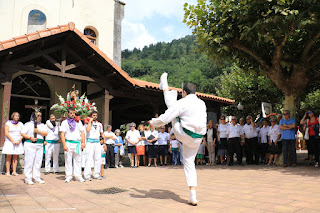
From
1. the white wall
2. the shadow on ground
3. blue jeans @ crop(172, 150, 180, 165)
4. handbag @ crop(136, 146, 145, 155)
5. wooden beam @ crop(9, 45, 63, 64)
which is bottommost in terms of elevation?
the shadow on ground

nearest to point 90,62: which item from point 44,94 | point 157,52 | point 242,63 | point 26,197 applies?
point 44,94

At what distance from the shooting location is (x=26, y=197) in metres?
4.64

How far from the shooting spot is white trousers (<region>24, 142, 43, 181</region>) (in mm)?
6336

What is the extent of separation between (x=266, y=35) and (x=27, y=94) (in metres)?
11.0

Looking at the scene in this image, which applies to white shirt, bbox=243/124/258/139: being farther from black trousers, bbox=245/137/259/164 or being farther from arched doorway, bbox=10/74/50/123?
arched doorway, bbox=10/74/50/123

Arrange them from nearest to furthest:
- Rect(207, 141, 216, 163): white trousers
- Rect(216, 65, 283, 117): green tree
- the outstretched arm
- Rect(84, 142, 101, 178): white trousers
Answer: the outstretched arm → Rect(84, 142, 101, 178): white trousers → Rect(207, 141, 216, 163): white trousers → Rect(216, 65, 283, 117): green tree

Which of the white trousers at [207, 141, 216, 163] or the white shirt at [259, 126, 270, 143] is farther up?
the white shirt at [259, 126, 270, 143]

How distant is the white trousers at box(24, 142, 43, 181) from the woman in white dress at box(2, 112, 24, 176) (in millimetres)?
1468

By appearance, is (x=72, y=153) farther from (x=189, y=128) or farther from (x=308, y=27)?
(x=308, y=27)

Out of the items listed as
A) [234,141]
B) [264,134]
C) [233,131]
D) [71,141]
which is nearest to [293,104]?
[264,134]

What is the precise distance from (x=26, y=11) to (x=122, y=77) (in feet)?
20.6

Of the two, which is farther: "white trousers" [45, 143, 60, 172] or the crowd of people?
"white trousers" [45, 143, 60, 172]


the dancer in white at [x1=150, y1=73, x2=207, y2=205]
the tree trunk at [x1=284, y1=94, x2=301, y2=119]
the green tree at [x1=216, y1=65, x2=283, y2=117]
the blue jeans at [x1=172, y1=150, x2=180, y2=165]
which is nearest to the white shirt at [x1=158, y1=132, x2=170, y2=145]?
the blue jeans at [x1=172, y1=150, x2=180, y2=165]

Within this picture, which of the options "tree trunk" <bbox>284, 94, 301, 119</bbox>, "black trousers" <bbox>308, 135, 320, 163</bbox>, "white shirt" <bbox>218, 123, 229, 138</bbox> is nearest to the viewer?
"black trousers" <bbox>308, 135, 320, 163</bbox>
